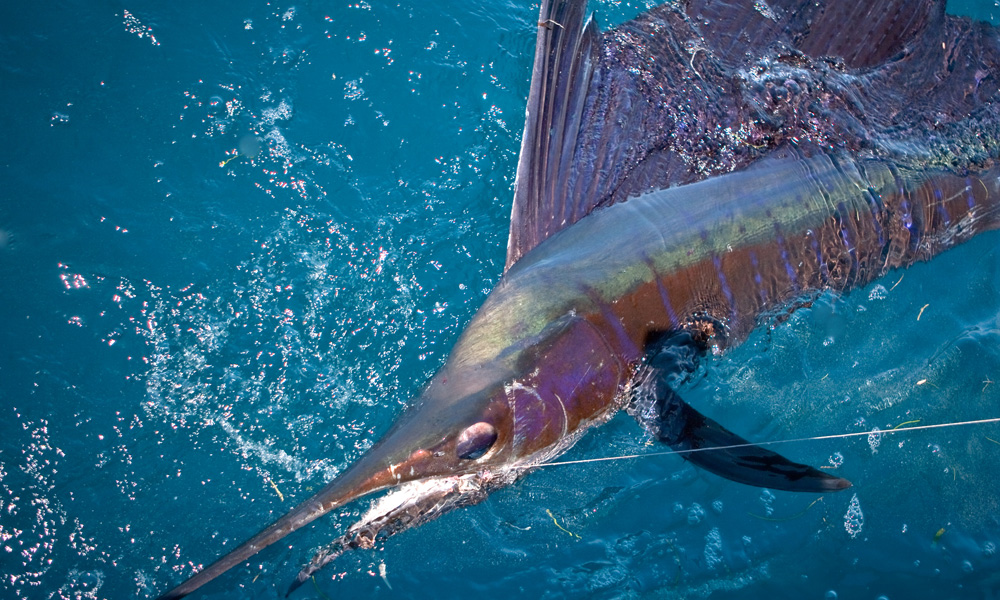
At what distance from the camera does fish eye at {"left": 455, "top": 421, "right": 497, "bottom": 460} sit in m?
2.20

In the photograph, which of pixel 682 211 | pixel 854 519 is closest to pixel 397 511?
pixel 682 211

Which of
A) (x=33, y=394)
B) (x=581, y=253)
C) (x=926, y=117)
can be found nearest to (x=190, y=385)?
(x=33, y=394)

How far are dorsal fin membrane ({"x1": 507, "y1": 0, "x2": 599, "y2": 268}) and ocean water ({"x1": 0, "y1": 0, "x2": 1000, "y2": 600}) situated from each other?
0.56 m

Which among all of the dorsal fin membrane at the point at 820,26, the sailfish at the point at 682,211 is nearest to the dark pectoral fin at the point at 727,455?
the sailfish at the point at 682,211

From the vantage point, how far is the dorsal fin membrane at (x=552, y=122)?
271 cm

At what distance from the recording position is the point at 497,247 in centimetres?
324

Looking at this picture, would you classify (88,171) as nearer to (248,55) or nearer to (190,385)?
(248,55)

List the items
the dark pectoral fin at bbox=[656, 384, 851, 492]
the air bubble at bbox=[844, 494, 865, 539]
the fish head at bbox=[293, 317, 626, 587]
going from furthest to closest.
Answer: the air bubble at bbox=[844, 494, 865, 539] < the dark pectoral fin at bbox=[656, 384, 851, 492] < the fish head at bbox=[293, 317, 626, 587]

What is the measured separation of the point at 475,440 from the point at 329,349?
1.03 metres

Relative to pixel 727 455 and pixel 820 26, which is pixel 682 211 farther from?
pixel 820 26

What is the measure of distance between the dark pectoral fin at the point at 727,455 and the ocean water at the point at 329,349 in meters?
0.35

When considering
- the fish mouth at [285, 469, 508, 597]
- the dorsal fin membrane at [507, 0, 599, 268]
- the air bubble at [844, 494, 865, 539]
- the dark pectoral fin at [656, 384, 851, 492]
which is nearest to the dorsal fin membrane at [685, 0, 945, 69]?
the dorsal fin membrane at [507, 0, 599, 268]

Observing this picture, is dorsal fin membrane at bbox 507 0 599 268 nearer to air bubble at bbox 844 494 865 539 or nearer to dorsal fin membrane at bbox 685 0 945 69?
dorsal fin membrane at bbox 685 0 945 69

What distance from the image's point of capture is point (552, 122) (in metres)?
2.85
